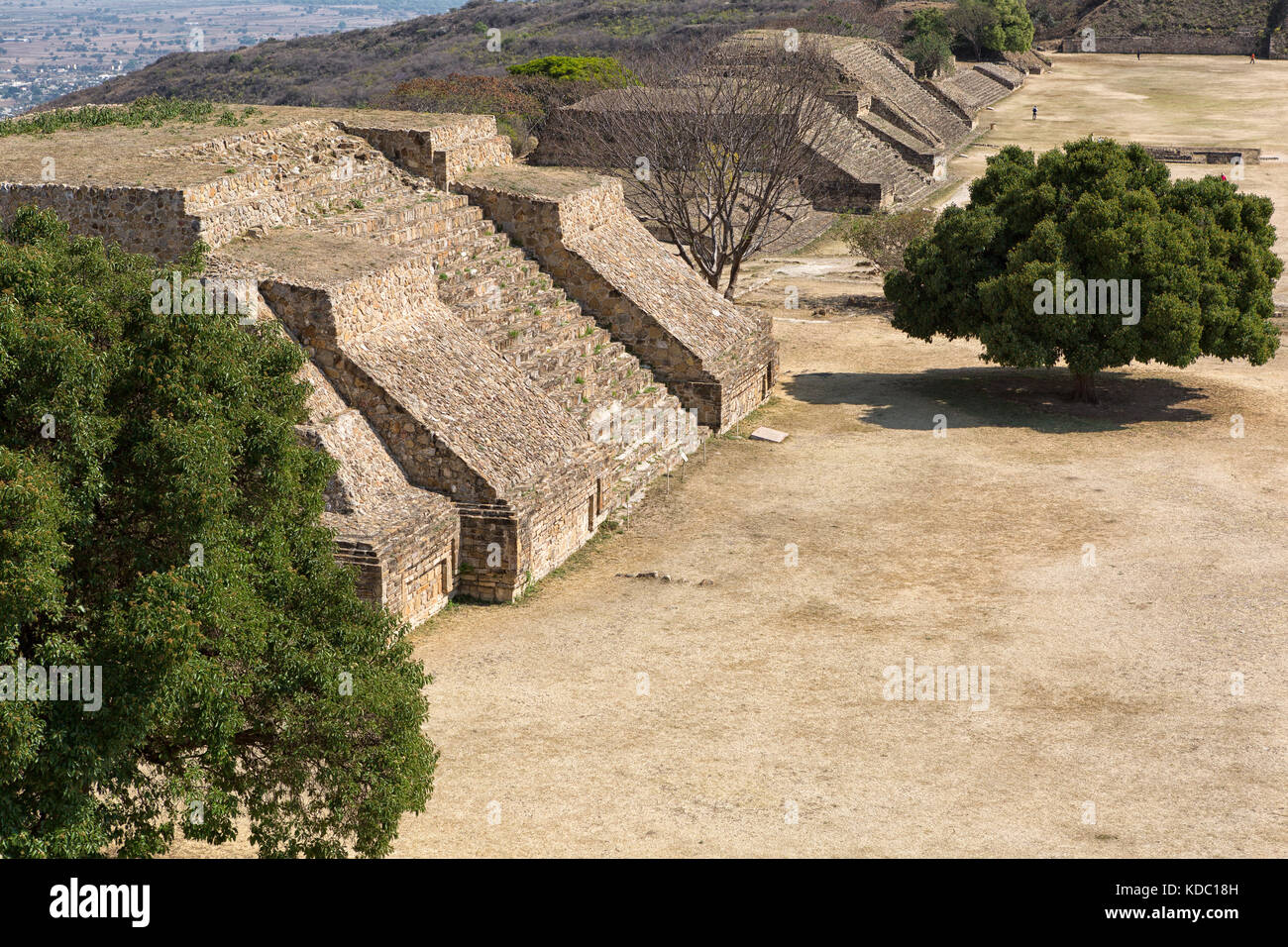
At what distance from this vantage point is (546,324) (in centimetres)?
2216

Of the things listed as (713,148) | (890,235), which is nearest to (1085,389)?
(890,235)

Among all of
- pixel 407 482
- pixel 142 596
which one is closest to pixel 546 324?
pixel 407 482

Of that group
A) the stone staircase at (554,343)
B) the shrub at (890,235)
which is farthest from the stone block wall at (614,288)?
the shrub at (890,235)

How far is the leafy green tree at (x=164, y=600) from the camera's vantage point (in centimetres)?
905

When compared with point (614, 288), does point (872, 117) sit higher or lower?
higher

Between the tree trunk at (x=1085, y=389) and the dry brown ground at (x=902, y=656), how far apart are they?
0.65 m

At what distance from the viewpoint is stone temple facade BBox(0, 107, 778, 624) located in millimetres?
17234

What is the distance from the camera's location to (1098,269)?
23.9 metres

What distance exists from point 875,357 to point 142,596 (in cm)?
2152

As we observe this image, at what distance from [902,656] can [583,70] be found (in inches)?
1578

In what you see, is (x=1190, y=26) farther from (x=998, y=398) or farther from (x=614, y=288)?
(x=614, y=288)

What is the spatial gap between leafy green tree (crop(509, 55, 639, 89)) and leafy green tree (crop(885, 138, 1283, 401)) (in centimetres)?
2702

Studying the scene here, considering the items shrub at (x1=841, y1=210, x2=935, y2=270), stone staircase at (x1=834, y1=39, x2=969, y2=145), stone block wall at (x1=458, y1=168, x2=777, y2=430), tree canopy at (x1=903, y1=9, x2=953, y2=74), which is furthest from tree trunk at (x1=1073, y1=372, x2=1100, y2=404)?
tree canopy at (x1=903, y1=9, x2=953, y2=74)
